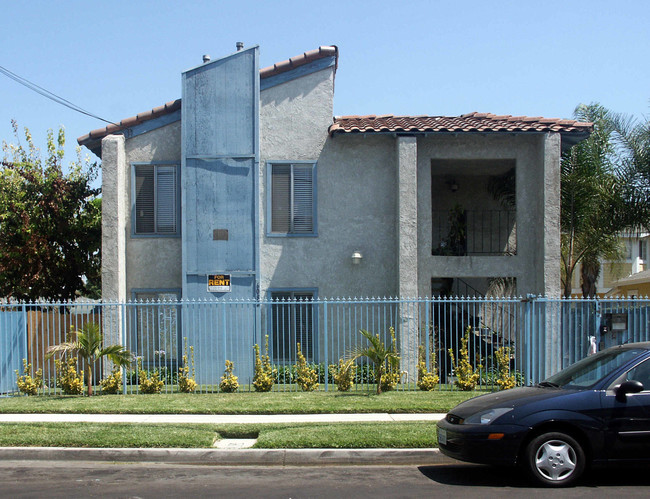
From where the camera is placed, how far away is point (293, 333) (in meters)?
15.6

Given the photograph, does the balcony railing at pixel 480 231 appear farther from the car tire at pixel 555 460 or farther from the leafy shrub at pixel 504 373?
the car tire at pixel 555 460

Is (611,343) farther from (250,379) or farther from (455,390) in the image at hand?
(250,379)

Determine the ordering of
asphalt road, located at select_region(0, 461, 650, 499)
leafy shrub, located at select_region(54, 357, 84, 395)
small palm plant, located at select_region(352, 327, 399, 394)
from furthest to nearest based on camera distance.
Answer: leafy shrub, located at select_region(54, 357, 84, 395), small palm plant, located at select_region(352, 327, 399, 394), asphalt road, located at select_region(0, 461, 650, 499)

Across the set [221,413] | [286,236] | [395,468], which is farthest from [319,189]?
[395,468]

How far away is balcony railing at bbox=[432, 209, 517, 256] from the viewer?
1736cm

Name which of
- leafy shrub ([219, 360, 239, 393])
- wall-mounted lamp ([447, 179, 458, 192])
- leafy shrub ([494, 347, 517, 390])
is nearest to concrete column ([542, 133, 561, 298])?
leafy shrub ([494, 347, 517, 390])

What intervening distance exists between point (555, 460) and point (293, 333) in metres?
8.64

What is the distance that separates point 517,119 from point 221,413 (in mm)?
9343

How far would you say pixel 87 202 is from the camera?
60.6 feet

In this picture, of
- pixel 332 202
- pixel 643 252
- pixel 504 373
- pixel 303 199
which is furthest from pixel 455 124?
pixel 643 252

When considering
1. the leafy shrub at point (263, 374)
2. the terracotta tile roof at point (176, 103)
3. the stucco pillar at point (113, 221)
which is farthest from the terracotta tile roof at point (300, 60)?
the leafy shrub at point (263, 374)

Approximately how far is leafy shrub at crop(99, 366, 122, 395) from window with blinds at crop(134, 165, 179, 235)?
3.57 metres

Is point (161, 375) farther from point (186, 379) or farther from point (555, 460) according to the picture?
point (555, 460)

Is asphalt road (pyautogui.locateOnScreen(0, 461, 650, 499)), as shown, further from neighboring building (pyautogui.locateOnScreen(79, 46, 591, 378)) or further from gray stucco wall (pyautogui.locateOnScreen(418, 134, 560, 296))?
gray stucco wall (pyautogui.locateOnScreen(418, 134, 560, 296))
